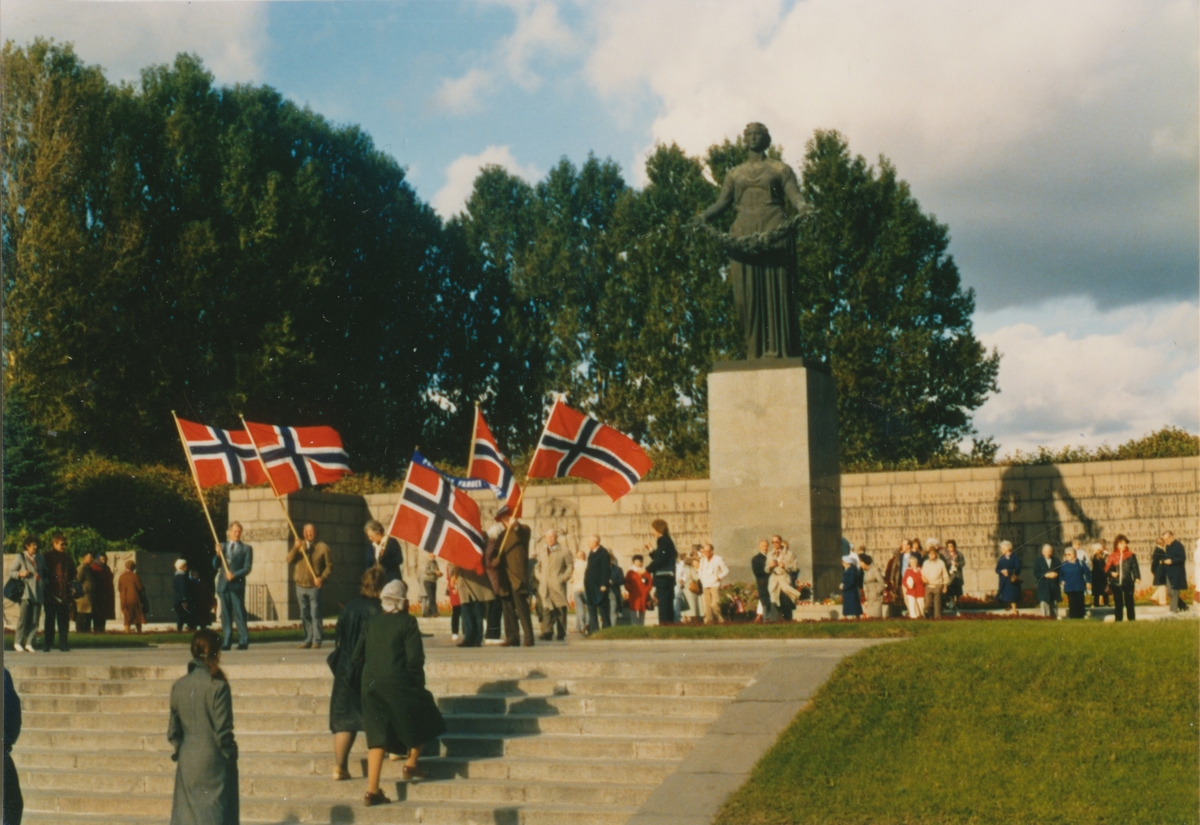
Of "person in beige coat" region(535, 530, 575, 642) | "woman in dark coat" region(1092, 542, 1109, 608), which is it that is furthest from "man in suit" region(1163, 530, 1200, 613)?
"person in beige coat" region(535, 530, 575, 642)

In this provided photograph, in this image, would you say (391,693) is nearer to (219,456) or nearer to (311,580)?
(311,580)

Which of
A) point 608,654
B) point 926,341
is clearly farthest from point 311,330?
point 608,654

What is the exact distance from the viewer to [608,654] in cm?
1477

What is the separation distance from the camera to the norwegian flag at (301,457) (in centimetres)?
1919

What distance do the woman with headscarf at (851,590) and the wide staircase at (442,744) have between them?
769 centimetres

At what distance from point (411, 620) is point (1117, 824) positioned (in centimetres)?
555

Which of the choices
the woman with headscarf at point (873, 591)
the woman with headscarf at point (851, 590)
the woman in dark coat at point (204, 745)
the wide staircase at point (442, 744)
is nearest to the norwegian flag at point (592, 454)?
the wide staircase at point (442, 744)

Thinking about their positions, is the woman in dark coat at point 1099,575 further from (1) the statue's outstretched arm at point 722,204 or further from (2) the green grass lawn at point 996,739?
(2) the green grass lawn at point 996,739

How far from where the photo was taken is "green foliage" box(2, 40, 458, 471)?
3897 centimetres

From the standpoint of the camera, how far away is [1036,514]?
29250 millimetres

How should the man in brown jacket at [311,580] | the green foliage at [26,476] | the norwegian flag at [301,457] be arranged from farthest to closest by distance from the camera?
the green foliage at [26,476] < the man in brown jacket at [311,580] < the norwegian flag at [301,457]

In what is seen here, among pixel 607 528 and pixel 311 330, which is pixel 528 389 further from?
pixel 607 528

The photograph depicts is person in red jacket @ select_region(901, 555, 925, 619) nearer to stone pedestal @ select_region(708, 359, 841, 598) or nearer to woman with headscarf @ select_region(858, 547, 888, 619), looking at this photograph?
woman with headscarf @ select_region(858, 547, 888, 619)

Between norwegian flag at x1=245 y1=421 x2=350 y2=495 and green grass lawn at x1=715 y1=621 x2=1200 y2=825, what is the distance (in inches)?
372
